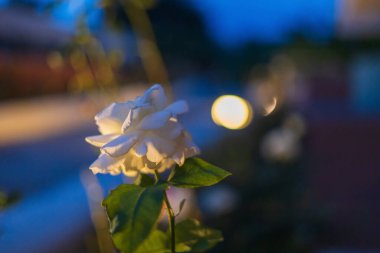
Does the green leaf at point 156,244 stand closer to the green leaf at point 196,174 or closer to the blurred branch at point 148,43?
the green leaf at point 196,174

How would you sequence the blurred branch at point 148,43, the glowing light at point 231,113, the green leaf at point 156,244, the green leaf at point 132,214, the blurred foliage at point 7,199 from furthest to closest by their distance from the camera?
the glowing light at point 231,113 < the blurred branch at point 148,43 < the blurred foliage at point 7,199 < the green leaf at point 156,244 < the green leaf at point 132,214

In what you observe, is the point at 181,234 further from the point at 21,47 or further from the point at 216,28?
the point at 216,28

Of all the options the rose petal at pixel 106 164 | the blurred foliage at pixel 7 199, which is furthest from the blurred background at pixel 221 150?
the rose petal at pixel 106 164

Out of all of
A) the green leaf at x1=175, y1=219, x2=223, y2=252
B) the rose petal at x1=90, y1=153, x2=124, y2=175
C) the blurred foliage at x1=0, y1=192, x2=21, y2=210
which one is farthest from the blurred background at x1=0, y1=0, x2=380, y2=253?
the rose petal at x1=90, y1=153, x2=124, y2=175

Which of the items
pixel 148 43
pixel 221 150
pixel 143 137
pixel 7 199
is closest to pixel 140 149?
pixel 143 137

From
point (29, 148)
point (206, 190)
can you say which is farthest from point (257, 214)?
point (29, 148)

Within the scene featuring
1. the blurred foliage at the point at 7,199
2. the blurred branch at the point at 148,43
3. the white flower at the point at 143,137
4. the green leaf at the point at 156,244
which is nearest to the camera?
the white flower at the point at 143,137

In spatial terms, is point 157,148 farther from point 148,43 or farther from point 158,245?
point 148,43
